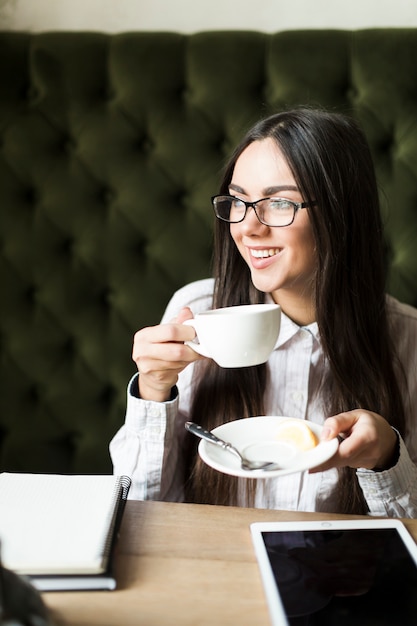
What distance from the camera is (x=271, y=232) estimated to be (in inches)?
47.7

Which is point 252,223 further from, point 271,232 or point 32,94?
point 32,94

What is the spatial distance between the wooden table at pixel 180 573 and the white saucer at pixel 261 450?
96 millimetres

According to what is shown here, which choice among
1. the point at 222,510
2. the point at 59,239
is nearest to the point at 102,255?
the point at 59,239

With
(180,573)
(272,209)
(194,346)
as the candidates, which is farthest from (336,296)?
(180,573)

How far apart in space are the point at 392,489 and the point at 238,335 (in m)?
0.38

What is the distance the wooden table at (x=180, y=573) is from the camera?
0.71 m

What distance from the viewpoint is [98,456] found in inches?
71.1

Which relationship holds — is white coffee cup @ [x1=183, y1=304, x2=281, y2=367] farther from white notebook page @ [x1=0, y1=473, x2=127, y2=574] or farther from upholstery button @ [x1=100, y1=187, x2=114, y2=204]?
upholstery button @ [x1=100, y1=187, x2=114, y2=204]

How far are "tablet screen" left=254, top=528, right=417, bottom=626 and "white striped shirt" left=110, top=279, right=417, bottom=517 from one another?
0.73ft

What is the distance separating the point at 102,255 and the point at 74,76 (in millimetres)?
457

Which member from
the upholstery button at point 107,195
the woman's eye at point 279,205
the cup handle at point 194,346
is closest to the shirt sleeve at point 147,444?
the cup handle at point 194,346

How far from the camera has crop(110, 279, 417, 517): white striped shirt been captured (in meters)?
1.10

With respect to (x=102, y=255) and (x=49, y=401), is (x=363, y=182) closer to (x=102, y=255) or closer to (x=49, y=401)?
(x=102, y=255)

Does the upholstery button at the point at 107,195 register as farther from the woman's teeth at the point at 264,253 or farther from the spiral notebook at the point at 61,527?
the spiral notebook at the point at 61,527
